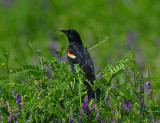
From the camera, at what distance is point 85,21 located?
8.69 meters

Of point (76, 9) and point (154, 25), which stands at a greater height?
point (76, 9)

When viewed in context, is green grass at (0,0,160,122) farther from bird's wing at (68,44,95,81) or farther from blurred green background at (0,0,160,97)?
bird's wing at (68,44,95,81)

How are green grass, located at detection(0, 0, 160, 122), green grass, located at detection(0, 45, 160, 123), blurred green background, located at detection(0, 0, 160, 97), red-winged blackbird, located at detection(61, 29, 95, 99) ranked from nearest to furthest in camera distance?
green grass, located at detection(0, 45, 160, 123)
red-winged blackbird, located at detection(61, 29, 95, 99)
green grass, located at detection(0, 0, 160, 122)
blurred green background, located at detection(0, 0, 160, 97)

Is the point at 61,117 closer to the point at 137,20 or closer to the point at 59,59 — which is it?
the point at 59,59

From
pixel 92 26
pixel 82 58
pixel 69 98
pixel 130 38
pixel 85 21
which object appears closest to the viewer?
pixel 69 98

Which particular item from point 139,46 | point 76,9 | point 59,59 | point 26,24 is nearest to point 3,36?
point 26,24

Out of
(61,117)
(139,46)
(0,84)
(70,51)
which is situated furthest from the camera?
(139,46)

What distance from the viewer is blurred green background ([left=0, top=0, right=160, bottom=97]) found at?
802 cm

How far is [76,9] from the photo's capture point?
29.9ft

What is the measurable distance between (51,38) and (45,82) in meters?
5.96

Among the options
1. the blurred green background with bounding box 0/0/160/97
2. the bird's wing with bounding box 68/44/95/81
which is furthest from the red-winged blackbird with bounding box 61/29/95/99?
the blurred green background with bounding box 0/0/160/97

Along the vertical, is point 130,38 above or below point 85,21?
below

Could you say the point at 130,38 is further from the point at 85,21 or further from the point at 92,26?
the point at 85,21

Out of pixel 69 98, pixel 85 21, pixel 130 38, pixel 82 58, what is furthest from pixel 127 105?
pixel 85 21
